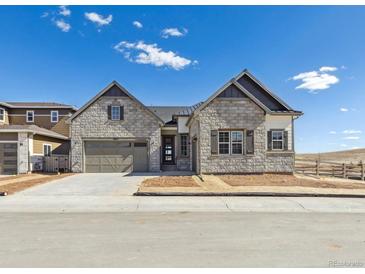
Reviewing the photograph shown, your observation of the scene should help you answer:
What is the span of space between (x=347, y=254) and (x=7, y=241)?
6301 mm

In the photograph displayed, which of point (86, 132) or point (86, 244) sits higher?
point (86, 132)

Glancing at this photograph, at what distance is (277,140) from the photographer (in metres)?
20.0

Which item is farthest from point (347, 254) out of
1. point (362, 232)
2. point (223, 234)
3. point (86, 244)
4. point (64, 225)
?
point (64, 225)

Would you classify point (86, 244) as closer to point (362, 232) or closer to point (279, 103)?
point (362, 232)

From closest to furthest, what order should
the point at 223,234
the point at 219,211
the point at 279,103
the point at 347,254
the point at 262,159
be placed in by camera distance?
the point at 347,254 → the point at 223,234 → the point at 219,211 → the point at 262,159 → the point at 279,103

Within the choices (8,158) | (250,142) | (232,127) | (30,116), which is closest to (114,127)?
(8,158)

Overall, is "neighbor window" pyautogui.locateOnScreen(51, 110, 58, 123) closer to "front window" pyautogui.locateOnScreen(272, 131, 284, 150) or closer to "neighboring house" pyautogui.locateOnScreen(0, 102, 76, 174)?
"neighboring house" pyautogui.locateOnScreen(0, 102, 76, 174)

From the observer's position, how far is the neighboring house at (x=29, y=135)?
21.2 meters

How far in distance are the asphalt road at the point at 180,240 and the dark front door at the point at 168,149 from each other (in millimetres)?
16729

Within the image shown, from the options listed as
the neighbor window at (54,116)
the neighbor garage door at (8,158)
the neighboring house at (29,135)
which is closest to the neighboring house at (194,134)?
the neighboring house at (29,135)

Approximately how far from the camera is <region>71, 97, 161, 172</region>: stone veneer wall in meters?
22.3

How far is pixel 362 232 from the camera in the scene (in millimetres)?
6598

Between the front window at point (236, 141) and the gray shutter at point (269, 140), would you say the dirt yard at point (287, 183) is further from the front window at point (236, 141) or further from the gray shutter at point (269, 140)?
the gray shutter at point (269, 140)

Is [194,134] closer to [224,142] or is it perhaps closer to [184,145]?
[224,142]
